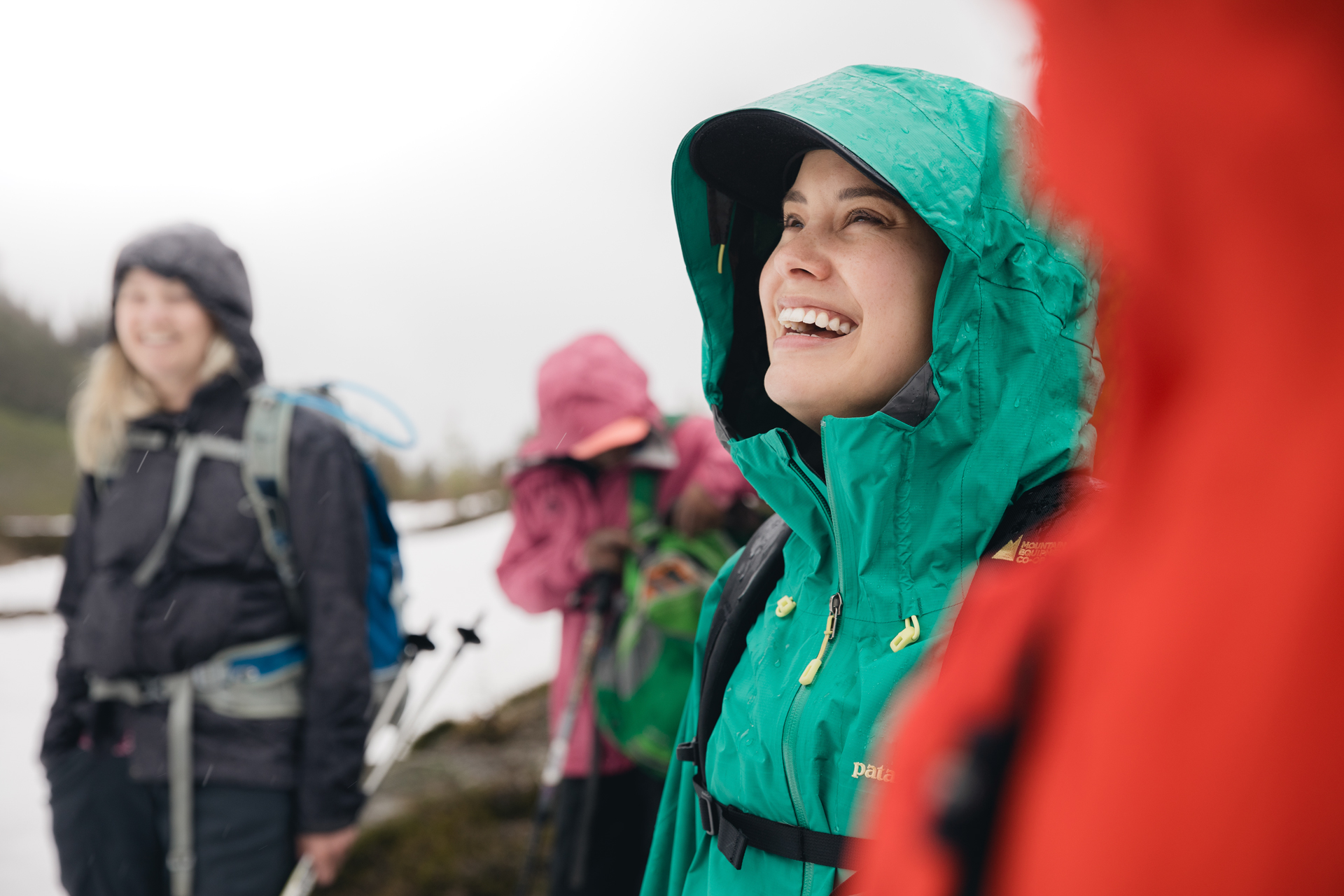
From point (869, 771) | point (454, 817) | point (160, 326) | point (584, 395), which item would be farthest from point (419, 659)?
point (869, 771)

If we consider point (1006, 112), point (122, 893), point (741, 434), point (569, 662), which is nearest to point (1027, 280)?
point (1006, 112)

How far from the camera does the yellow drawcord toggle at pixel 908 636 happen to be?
44.2 inches

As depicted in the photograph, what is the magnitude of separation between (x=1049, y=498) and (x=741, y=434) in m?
0.74

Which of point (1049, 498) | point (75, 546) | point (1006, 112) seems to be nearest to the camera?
point (1049, 498)

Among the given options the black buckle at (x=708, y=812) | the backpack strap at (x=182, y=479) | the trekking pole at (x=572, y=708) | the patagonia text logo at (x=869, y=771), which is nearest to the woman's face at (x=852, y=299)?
the patagonia text logo at (x=869, y=771)

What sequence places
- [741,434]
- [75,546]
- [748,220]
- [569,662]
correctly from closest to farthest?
[741,434] → [748,220] → [75,546] → [569,662]

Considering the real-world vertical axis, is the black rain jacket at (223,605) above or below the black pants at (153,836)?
above

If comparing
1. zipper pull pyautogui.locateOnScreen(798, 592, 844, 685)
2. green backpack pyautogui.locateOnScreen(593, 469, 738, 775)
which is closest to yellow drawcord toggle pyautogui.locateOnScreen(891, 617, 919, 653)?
zipper pull pyautogui.locateOnScreen(798, 592, 844, 685)

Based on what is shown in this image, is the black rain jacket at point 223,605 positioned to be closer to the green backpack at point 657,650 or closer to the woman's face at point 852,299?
the green backpack at point 657,650

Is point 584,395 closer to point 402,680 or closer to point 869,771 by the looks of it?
point 402,680

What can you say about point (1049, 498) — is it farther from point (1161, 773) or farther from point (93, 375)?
point (93, 375)

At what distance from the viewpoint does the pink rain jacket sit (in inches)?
140

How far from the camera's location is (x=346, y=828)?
8.52ft

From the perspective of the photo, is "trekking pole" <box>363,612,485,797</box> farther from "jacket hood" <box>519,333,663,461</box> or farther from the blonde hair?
the blonde hair
